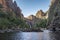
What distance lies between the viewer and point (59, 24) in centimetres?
19975

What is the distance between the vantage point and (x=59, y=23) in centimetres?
19850

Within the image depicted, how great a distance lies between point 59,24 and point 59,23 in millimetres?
1672
